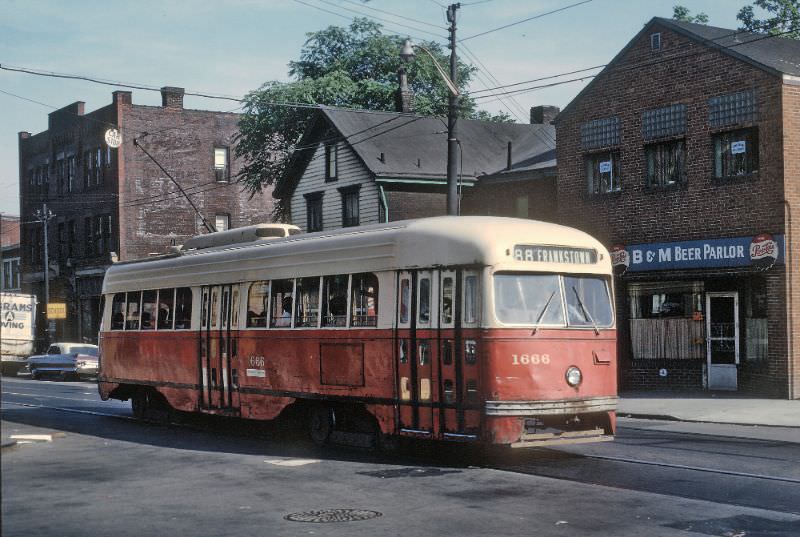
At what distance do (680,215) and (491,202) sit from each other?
11.2m

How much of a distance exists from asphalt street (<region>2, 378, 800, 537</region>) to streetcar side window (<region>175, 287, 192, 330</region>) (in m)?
2.35

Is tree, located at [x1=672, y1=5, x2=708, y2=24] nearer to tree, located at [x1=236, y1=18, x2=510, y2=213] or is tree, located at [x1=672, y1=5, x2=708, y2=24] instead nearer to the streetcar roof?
tree, located at [x1=236, y1=18, x2=510, y2=213]

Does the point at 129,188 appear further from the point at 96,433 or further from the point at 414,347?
the point at 414,347

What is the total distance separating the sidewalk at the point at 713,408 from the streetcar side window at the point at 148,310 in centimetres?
954

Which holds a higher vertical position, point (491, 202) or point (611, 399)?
point (491, 202)

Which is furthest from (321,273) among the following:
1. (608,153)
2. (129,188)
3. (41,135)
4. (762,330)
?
(41,135)

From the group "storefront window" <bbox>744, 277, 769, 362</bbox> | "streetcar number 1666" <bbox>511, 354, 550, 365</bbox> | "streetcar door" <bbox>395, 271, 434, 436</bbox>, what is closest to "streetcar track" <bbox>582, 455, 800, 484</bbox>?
"streetcar number 1666" <bbox>511, 354, 550, 365</bbox>

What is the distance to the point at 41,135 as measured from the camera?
64938mm

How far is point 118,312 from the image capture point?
70.9 feet

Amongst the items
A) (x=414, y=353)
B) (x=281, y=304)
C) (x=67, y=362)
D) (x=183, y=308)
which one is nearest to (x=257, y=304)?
(x=281, y=304)

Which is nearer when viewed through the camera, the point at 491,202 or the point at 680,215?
the point at 680,215

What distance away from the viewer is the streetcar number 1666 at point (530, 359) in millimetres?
12930

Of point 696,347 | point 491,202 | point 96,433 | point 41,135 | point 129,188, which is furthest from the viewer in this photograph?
point 41,135

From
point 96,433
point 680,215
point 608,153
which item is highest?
point 608,153
